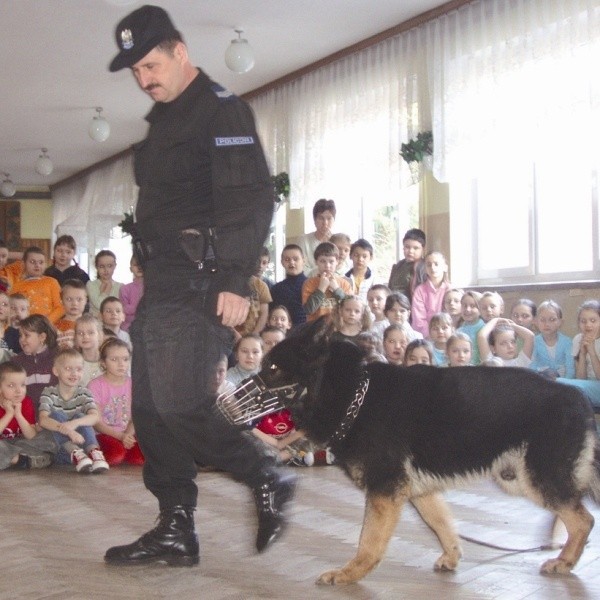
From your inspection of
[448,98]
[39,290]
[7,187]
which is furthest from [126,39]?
[7,187]

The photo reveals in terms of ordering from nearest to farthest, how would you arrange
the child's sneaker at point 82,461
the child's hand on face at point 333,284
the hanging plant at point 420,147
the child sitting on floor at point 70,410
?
the child's sneaker at point 82,461
the child sitting on floor at point 70,410
the child's hand on face at point 333,284
the hanging plant at point 420,147

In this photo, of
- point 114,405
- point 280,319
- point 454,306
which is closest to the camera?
point 114,405

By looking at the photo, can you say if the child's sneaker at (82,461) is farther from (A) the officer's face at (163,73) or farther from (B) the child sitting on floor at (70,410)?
(A) the officer's face at (163,73)

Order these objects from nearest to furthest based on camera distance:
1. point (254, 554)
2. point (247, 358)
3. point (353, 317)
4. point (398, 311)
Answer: point (254, 554) < point (247, 358) < point (353, 317) < point (398, 311)

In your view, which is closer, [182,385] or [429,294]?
[182,385]

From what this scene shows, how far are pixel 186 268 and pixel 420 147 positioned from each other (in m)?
5.91

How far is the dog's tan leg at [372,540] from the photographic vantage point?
2.74m

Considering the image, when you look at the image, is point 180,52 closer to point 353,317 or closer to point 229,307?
point 229,307

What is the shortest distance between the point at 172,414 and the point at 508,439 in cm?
105

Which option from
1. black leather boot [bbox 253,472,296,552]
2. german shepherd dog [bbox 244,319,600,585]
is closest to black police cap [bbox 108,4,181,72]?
german shepherd dog [bbox 244,319,600,585]

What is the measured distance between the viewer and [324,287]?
23.2 ft

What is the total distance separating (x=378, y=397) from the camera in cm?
287

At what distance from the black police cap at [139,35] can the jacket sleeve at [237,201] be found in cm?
30

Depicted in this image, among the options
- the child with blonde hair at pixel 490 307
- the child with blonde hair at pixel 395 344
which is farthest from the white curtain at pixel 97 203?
the child with blonde hair at pixel 395 344
